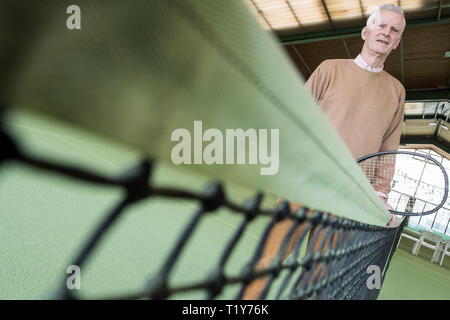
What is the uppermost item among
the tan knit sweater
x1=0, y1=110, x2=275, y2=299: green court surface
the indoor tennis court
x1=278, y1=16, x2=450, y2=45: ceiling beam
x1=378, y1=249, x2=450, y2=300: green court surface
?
x1=278, y1=16, x2=450, y2=45: ceiling beam

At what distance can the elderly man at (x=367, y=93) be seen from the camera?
1.17 m

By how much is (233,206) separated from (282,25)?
13.8 feet

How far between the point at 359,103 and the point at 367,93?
0.21 feet

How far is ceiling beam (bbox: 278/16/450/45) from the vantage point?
341 centimetres


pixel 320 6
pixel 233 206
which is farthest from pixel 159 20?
pixel 320 6

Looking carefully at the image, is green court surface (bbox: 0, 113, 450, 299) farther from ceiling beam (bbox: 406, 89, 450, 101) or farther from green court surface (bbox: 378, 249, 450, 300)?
ceiling beam (bbox: 406, 89, 450, 101)

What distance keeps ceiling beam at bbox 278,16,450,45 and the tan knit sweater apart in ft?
8.93

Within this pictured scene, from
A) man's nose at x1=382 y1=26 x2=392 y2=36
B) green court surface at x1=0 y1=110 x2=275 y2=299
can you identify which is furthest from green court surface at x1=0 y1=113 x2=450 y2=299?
man's nose at x1=382 y1=26 x2=392 y2=36

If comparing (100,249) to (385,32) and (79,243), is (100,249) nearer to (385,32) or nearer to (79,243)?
(79,243)

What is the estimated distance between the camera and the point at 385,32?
4.11 feet

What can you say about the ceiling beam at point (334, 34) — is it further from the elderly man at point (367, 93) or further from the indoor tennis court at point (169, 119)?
the indoor tennis court at point (169, 119)

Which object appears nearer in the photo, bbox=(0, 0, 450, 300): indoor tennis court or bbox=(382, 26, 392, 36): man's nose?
bbox=(0, 0, 450, 300): indoor tennis court

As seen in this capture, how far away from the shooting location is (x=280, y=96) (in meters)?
0.21

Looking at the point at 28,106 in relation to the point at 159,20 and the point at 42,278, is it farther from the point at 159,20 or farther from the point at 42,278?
the point at 42,278
